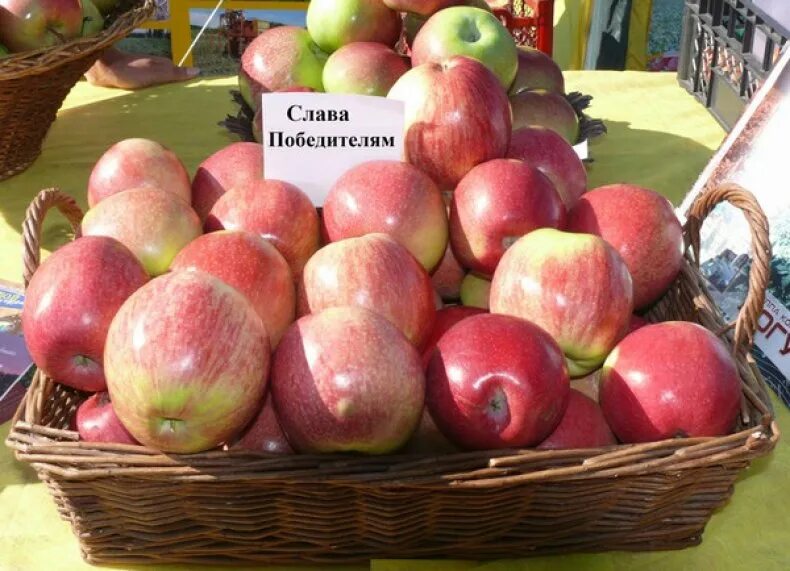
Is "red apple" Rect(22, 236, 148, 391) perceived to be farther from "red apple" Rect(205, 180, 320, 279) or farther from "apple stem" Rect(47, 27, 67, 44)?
Result: "apple stem" Rect(47, 27, 67, 44)

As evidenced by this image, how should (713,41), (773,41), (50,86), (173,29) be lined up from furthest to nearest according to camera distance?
(173,29) < (713,41) < (50,86) < (773,41)

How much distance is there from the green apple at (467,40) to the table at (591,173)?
0.89 ft

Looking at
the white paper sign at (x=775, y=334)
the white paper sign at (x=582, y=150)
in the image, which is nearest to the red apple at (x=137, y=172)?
the white paper sign at (x=582, y=150)

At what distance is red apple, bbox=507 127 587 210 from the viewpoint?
3.43 feet

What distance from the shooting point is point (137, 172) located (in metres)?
0.98

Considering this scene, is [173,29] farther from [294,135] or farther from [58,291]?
[58,291]

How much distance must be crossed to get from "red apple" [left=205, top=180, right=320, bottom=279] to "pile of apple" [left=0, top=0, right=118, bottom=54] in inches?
25.1

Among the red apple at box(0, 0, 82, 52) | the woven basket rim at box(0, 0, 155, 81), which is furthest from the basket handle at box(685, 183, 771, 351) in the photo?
the red apple at box(0, 0, 82, 52)

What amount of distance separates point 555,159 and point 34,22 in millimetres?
854

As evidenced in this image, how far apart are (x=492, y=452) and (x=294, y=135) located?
0.47 meters

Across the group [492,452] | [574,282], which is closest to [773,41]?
[574,282]

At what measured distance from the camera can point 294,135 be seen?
3.25ft

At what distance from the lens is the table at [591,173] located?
76cm

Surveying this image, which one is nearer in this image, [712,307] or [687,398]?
[687,398]
